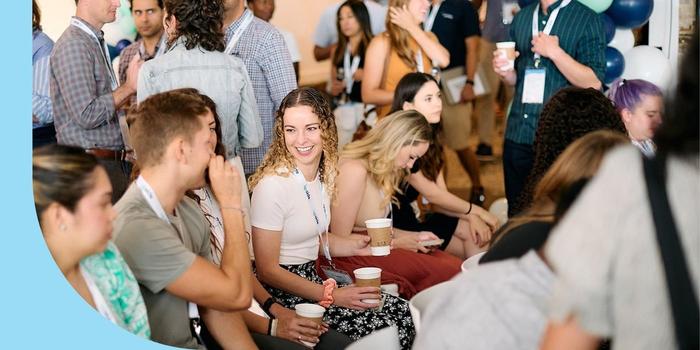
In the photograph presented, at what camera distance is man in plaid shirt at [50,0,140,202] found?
7.52ft

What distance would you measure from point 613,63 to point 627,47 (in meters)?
0.11

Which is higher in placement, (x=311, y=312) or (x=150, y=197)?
(x=150, y=197)

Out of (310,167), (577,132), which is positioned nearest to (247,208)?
(310,167)

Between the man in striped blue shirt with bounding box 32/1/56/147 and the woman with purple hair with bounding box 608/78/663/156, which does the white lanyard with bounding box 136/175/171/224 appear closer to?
the man in striped blue shirt with bounding box 32/1/56/147

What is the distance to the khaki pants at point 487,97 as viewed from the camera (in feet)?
17.9

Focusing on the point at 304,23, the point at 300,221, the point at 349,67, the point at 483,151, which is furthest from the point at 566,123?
the point at 304,23

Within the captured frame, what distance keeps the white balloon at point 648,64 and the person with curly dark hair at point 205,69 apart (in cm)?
154

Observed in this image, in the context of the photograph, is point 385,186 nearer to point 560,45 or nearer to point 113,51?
point 560,45

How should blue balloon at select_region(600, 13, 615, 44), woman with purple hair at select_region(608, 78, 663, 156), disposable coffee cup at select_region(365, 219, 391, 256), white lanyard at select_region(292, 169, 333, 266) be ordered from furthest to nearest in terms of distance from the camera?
1. blue balloon at select_region(600, 13, 615, 44)
2. woman with purple hair at select_region(608, 78, 663, 156)
3. disposable coffee cup at select_region(365, 219, 391, 256)
4. white lanyard at select_region(292, 169, 333, 266)

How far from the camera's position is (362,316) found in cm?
290

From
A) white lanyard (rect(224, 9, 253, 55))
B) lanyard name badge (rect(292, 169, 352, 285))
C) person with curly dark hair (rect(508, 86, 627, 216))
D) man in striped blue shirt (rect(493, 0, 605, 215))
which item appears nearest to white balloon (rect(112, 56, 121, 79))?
white lanyard (rect(224, 9, 253, 55))

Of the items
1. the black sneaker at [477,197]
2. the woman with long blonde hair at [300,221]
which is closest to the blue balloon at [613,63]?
the woman with long blonde hair at [300,221]

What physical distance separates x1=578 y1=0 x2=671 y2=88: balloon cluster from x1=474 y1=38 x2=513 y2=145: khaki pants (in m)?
1.55

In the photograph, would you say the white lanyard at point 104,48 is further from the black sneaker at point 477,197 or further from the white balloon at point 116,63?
the black sneaker at point 477,197
